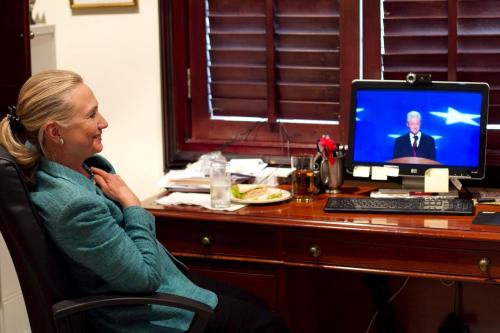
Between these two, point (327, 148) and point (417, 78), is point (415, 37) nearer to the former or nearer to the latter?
point (417, 78)

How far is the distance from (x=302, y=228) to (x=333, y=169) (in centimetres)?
40

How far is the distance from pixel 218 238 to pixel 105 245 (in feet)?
2.51

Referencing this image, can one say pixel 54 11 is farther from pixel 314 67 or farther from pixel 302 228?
pixel 302 228

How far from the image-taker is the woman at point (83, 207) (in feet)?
6.51

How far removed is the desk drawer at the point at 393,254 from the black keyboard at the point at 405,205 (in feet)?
0.46

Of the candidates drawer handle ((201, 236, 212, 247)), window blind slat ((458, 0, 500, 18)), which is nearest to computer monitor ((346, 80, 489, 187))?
window blind slat ((458, 0, 500, 18))

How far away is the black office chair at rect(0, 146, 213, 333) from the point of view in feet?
6.44

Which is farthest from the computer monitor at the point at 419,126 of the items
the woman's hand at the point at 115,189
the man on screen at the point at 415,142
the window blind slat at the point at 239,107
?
the woman's hand at the point at 115,189

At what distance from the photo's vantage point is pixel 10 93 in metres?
2.75

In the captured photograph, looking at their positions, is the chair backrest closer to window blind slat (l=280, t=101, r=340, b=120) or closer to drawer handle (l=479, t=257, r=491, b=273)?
drawer handle (l=479, t=257, r=491, b=273)

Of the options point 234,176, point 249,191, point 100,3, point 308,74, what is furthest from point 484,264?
point 100,3

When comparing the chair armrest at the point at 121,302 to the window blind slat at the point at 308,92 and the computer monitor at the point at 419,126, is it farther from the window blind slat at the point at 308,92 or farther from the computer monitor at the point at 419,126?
the window blind slat at the point at 308,92

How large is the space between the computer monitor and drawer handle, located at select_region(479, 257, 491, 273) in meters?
0.45

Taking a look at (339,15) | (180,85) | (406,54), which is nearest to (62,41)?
(180,85)
